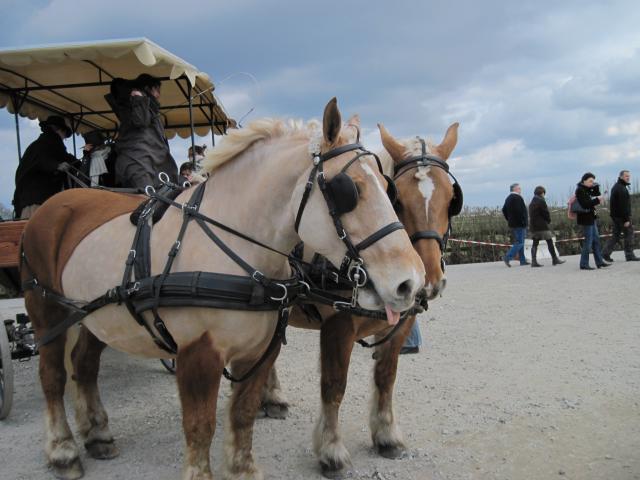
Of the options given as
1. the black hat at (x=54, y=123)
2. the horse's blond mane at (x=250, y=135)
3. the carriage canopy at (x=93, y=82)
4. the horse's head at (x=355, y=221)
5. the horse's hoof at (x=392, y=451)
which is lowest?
the horse's hoof at (x=392, y=451)

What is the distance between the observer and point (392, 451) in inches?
132

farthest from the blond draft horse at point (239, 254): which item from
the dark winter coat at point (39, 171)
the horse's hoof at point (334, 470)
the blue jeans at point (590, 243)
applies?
the blue jeans at point (590, 243)

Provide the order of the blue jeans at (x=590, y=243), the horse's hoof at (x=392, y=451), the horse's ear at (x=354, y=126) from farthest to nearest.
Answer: the blue jeans at (x=590, y=243), the horse's hoof at (x=392, y=451), the horse's ear at (x=354, y=126)

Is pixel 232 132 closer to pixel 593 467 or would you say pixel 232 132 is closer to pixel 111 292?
pixel 111 292

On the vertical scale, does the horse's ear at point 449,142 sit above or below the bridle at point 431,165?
above

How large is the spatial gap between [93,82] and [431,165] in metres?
3.87

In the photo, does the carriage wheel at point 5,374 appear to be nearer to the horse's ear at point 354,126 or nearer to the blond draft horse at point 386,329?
the blond draft horse at point 386,329

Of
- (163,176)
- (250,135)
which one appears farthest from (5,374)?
(250,135)

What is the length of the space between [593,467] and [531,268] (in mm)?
10364

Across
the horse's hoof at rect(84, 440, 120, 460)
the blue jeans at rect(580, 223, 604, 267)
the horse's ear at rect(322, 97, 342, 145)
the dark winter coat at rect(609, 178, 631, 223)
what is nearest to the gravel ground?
the horse's hoof at rect(84, 440, 120, 460)

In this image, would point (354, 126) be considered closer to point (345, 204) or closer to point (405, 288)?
point (345, 204)

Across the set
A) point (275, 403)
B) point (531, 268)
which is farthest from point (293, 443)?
point (531, 268)

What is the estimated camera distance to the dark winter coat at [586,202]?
11086 mm

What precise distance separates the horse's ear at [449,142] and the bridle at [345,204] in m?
1.12
